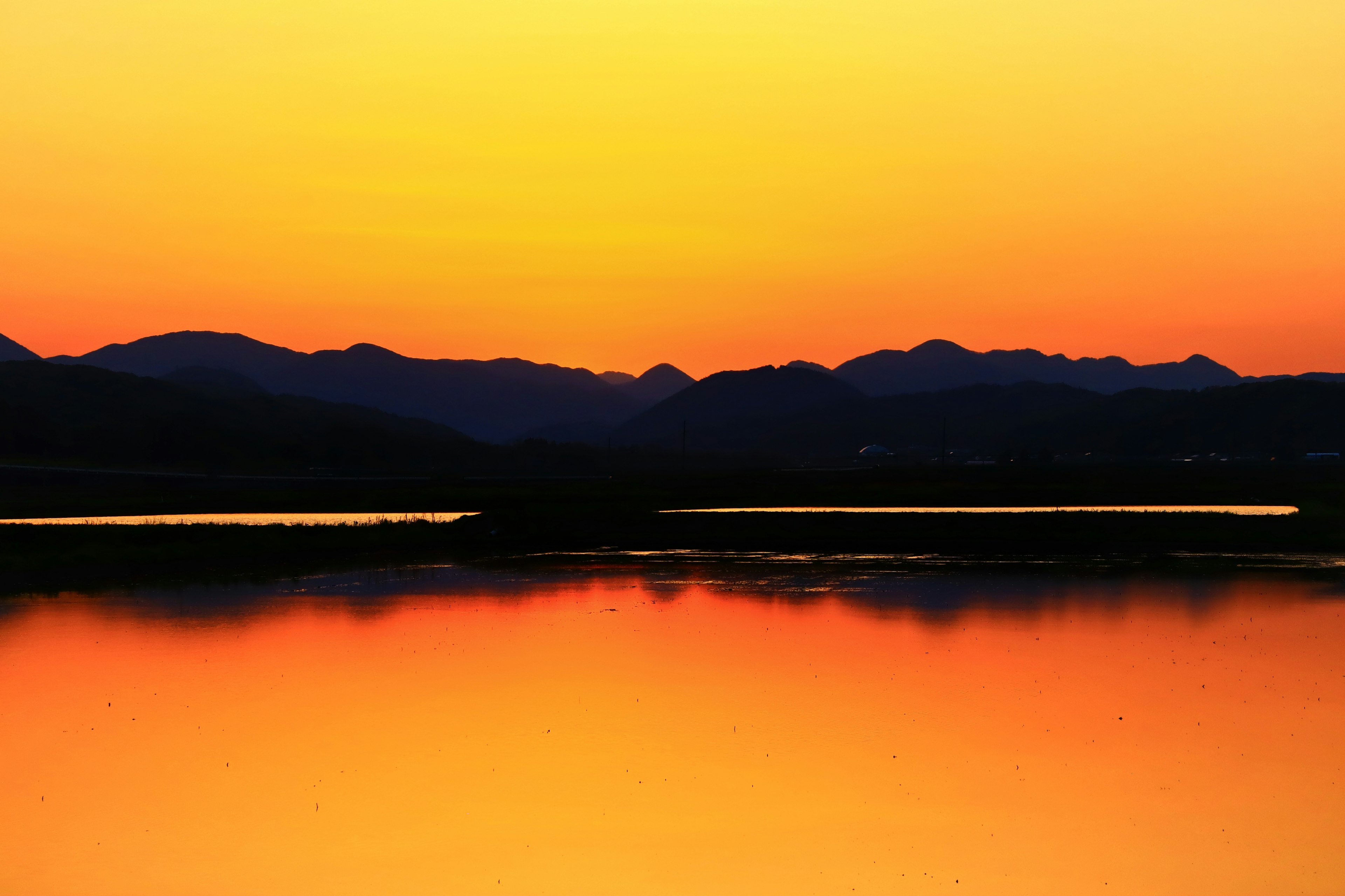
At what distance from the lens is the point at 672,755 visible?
20.2 m

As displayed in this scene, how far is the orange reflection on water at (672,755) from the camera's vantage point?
15.2 metres

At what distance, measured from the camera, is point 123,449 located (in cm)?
19538

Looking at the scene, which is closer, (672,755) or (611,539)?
(672,755)

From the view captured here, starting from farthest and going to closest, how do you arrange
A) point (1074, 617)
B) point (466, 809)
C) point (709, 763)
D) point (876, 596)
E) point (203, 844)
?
Answer: point (876, 596), point (1074, 617), point (709, 763), point (466, 809), point (203, 844)

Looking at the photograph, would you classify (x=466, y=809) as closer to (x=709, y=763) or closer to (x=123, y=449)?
(x=709, y=763)

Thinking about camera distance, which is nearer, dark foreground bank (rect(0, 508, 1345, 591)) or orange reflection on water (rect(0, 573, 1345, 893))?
orange reflection on water (rect(0, 573, 1345, 893))

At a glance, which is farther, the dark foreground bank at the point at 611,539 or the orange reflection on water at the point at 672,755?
the dark foreground bank at the point at 611,539

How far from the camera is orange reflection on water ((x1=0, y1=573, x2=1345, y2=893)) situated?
49.8 ft

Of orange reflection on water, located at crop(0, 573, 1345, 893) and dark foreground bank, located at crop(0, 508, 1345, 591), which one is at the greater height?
dark foreground bank, located at crop(0, 508, 1345, 591)

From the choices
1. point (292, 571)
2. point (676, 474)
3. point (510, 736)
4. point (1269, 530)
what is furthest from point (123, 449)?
point (510, 736)

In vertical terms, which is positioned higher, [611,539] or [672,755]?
[611,539]

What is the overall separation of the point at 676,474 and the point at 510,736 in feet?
389

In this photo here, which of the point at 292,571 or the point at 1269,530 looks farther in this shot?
the point at 1269,530

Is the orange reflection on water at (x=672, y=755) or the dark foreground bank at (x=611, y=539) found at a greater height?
the dark foreground bank at (x=611, y=539)
